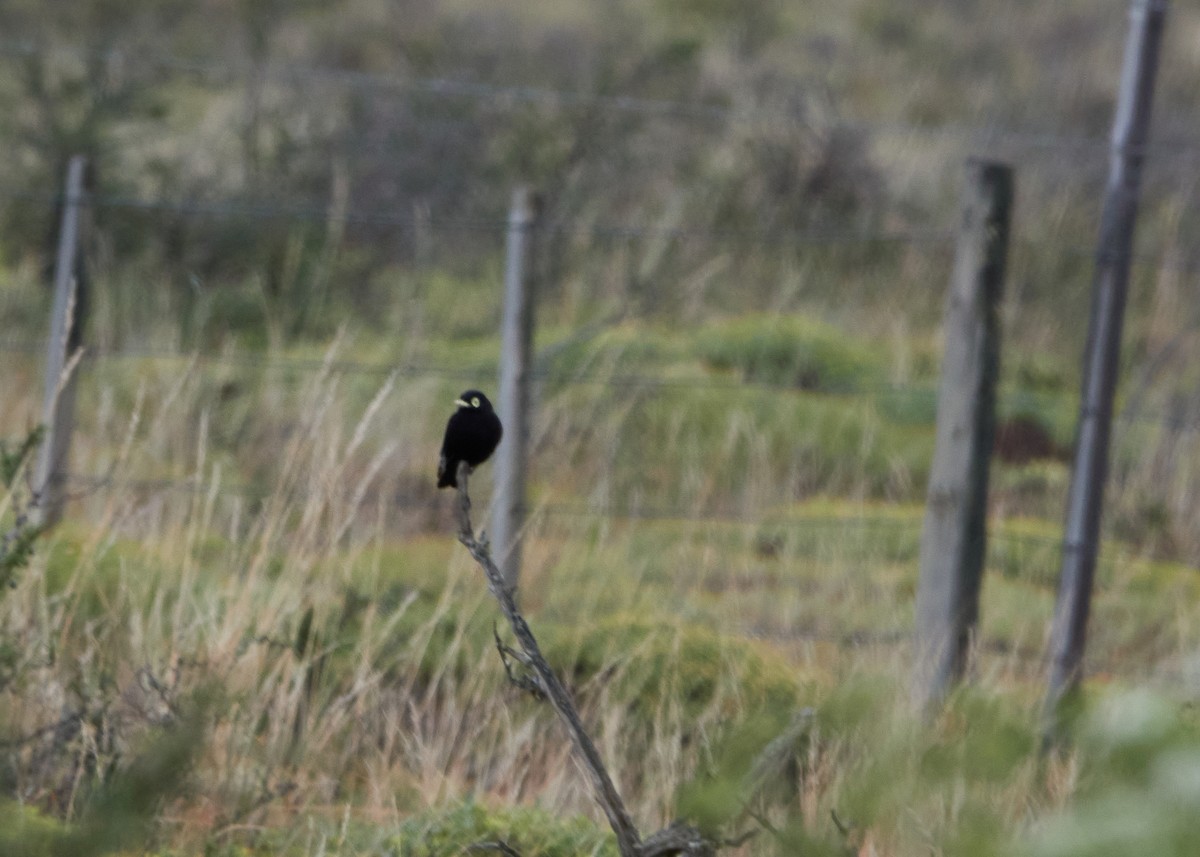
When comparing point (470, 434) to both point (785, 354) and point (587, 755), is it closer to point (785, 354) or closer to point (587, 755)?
point (587, 755)

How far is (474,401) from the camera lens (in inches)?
74.2

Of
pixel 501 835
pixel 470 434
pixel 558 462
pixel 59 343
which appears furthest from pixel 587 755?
pixel 558 462

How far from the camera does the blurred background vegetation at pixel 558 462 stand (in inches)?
104

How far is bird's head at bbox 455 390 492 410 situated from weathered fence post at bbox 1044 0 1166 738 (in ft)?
9.23

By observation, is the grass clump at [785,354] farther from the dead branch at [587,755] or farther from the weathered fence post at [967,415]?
the dead branch at [587,755]

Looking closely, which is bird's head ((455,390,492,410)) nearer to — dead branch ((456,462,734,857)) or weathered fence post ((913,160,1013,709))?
dead branch ((456,462,734,857))

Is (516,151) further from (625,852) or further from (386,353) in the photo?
(625,852)

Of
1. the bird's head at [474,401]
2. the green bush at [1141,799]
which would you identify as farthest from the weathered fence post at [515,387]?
the green bush at [1141,799]

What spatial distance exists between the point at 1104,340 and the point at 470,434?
2820 mm

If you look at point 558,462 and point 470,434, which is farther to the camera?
point 558,462

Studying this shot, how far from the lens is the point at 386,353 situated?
7.99m

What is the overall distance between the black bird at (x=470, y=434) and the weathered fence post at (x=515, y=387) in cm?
222

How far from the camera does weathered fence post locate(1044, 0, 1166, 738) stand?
14.3ft

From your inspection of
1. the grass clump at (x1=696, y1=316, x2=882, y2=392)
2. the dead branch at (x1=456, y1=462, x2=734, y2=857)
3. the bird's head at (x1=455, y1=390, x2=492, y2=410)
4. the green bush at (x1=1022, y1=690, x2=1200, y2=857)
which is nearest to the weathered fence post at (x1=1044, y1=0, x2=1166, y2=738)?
the dead branch at (x1=456, y1=462, x2=734, y2=857)
